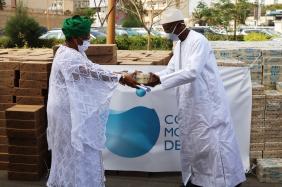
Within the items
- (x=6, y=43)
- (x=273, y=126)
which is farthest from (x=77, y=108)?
(x=6, y=43)

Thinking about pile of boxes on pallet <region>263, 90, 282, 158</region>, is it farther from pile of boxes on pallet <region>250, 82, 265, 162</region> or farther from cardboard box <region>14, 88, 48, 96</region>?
cardboard box <region>14, 88, 48, 96</region>

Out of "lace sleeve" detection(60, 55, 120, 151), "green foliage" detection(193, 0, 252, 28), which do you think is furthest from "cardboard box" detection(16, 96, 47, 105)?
"green foliage" detection(193, 0, 252, 28)

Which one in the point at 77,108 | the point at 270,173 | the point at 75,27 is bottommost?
the point at 270,173

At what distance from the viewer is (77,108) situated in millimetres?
3512

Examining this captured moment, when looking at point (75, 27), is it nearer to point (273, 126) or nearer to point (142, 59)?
Result: point (273, 126)

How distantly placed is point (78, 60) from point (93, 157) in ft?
2.64

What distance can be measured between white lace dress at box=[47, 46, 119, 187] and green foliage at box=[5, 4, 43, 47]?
14.3m

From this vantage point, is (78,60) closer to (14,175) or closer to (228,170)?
(228,170)

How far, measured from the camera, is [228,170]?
12.8 feet

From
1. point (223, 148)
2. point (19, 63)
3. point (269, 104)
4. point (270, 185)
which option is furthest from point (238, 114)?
point (19, 63)

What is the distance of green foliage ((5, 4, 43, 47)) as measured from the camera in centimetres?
1745

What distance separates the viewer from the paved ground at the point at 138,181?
4703mm

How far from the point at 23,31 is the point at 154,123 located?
13773 millimetres

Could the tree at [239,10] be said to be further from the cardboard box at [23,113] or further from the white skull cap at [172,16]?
the white skull cap at [172,16]
